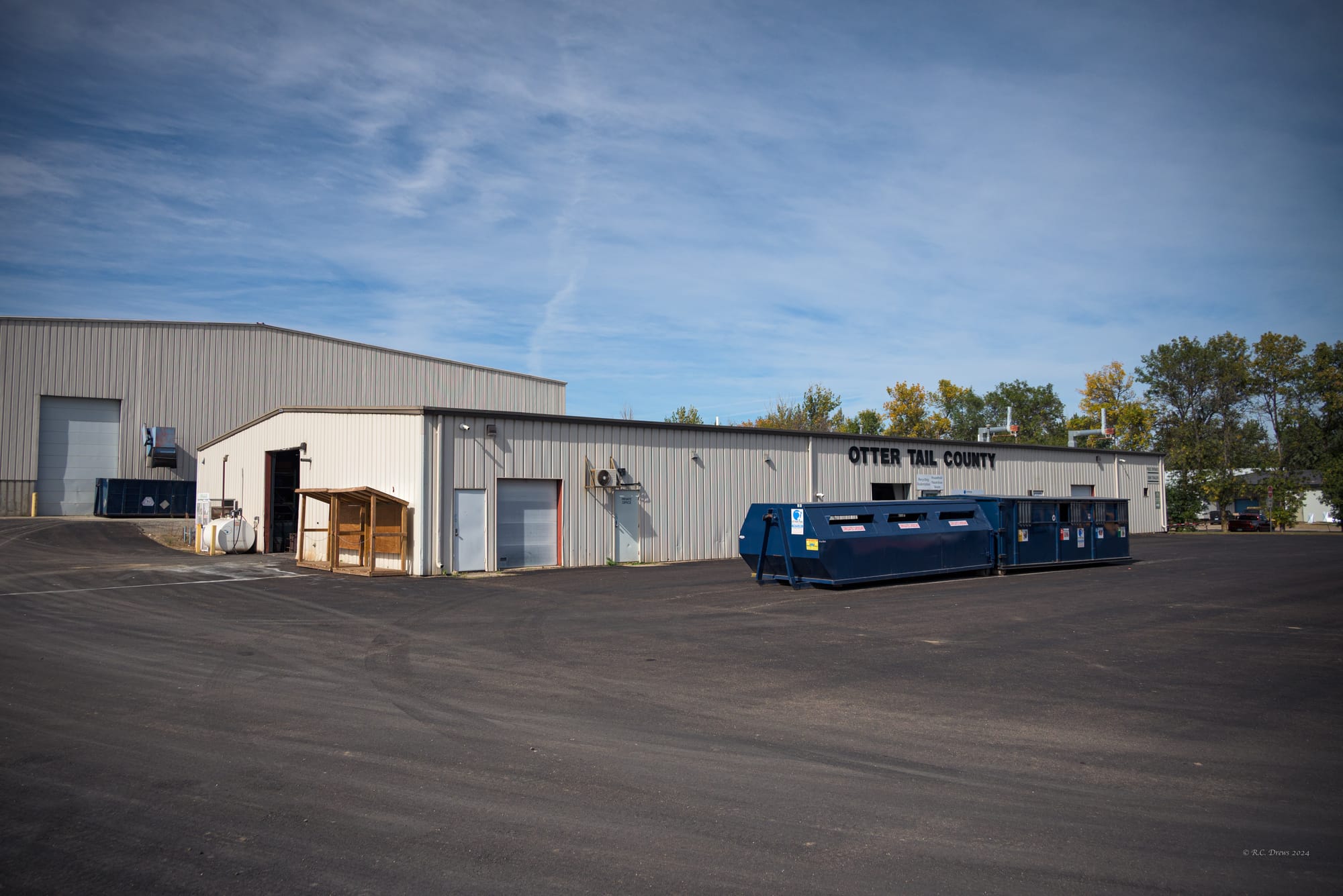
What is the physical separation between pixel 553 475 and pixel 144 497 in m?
26.1

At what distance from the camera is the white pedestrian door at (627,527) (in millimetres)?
25094

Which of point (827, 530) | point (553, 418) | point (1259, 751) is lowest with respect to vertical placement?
point (1259, 751)

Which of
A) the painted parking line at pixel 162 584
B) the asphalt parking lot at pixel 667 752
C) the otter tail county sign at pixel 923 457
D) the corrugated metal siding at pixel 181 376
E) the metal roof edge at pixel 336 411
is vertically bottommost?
the asphalt parking lot at pixel 667 752

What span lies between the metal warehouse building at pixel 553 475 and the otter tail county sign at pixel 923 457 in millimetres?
57

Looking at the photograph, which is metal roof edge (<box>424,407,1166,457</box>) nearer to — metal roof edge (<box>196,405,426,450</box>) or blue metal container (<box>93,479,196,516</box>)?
metal roof edge (<box>196,405,426,450</box>)

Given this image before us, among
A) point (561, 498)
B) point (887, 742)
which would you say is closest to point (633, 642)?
point (887, 742)

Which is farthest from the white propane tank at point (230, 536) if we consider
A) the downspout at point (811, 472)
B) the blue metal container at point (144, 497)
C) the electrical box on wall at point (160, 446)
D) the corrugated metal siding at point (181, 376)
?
the downspout at point (811, 472)

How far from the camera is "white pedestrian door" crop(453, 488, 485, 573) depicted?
21.7 metres

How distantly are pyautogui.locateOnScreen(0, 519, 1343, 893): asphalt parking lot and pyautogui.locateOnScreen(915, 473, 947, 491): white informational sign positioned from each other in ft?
65.6

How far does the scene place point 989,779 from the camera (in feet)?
20.1

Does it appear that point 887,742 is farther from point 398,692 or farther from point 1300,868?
point 398,692

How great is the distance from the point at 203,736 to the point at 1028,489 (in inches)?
1497

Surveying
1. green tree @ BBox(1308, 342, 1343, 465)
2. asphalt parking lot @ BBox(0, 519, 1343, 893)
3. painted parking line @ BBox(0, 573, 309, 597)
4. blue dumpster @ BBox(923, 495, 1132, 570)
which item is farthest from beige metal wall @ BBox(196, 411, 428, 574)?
green tree @ BBox(1308, 342, 1343, 465)

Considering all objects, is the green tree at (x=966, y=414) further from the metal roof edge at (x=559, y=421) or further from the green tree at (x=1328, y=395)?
the metal roof edge at (x=559, y=421)
